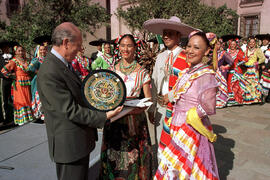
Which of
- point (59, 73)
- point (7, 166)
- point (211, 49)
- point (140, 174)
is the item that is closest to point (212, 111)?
point (211, 49)

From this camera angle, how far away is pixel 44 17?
10.1 metres

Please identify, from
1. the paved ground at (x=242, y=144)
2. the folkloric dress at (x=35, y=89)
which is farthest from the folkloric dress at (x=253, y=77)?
the folkloric dress at (x=35, y=89)

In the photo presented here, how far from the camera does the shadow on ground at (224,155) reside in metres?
3.25

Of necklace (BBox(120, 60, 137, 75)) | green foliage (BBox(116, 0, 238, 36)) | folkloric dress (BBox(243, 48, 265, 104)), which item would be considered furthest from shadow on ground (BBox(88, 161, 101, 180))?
green foliage (BBox(116, 0, 238, 36))

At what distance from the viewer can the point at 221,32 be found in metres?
15.2

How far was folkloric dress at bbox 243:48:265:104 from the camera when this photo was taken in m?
7.19

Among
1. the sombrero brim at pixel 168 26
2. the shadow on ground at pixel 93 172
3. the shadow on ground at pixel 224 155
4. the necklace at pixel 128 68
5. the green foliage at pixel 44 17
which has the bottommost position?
the shadow on ground at pixel 224 155

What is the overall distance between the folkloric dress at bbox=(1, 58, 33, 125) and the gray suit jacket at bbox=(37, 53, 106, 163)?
445 centimetres

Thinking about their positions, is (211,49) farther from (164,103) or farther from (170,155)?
(170,155)

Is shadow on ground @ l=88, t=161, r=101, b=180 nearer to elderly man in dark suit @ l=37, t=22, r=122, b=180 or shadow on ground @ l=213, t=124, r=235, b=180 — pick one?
elderly man in dark suit @ l=37, t=22, r=122, b=180

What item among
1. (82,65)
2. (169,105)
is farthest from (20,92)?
(169,105)

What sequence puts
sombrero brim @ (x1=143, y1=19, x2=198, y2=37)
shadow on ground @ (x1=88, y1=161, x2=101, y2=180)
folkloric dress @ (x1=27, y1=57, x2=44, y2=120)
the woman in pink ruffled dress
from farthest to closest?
folkloric dress @ (x1=27, y1=57, x2=44, y2=120), shadow on ground @ (x1=88, y1=161, x2=101, y2=180), sombrero brim @ (x1=143, y1=19, x2=198, y2=37), the woman in pink ruffled dress

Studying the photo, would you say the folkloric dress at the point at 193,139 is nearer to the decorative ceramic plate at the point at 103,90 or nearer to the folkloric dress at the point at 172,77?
the folkloric dress at the point at 172,77

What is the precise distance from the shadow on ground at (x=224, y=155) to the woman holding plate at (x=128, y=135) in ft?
4.75
